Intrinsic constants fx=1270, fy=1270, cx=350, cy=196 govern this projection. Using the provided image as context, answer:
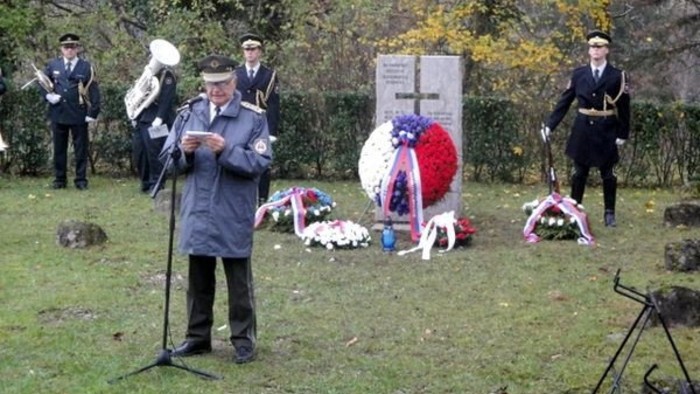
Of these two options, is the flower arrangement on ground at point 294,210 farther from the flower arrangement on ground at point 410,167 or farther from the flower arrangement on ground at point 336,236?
the flower arrangement on ground at point 410,167

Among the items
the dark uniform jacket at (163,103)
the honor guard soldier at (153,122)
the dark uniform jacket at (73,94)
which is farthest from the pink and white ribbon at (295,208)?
the dark uniform jacket at (73,94)

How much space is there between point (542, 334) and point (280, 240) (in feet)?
14.6

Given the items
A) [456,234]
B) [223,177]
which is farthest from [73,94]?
[223,177]

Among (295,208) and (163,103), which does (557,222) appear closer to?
(295,208)

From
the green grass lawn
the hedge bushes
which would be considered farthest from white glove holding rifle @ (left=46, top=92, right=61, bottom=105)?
the green grass lawn

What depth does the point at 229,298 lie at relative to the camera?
798 cm

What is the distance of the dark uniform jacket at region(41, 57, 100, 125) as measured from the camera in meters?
16.7

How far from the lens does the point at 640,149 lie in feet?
58.4

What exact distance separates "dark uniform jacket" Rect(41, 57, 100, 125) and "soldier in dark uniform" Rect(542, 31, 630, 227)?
6.51m

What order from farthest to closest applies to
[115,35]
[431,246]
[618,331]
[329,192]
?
[115,35]
[329,192]
[431,246]
[618,331]

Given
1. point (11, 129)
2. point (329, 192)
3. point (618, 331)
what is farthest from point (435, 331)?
point (11, 129)

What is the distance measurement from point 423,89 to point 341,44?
8525mm

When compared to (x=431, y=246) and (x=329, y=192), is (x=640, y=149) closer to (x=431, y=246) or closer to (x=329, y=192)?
(x=329, y=192)

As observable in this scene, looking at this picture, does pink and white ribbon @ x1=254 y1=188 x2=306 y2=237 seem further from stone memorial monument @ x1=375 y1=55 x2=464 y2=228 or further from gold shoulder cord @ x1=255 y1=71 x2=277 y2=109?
gold shoulder cord @ x1=255 y1=71 x2=277 y2=109
